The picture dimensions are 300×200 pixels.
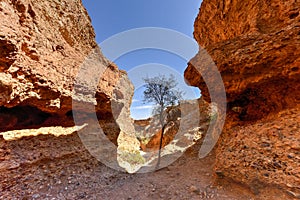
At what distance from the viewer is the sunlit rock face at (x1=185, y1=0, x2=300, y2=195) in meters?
3.21

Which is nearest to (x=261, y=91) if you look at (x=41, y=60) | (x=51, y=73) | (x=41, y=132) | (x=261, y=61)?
(x=261, y=61)

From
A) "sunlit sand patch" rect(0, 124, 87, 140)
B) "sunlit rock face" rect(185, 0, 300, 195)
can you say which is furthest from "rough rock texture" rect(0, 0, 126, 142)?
"sunlit rock face" rect(185, 0, 300, 195)

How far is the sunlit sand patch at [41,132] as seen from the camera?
4438mm

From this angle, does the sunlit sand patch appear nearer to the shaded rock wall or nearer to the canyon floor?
the canyon floor

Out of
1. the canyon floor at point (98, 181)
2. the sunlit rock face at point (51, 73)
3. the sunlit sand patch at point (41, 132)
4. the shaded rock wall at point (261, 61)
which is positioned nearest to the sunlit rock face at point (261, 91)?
the shaded rock wall at point (261, 61)

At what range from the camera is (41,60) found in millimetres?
4582

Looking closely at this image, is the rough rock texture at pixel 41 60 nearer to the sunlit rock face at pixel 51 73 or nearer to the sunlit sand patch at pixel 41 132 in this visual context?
the sunlit rock face at pixel 51 73

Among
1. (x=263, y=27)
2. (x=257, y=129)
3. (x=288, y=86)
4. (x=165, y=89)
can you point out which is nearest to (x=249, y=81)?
(x=288, y=86)

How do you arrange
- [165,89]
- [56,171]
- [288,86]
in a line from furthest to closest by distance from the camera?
[165,89] → [56,171] → [288,86]

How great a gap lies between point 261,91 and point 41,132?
899cm

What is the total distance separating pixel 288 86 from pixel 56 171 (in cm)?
851

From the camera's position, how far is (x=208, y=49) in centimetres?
480

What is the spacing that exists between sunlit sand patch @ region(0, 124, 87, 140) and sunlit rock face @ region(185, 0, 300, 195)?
6507 mm

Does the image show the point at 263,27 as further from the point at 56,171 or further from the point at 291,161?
the point at 56,171
